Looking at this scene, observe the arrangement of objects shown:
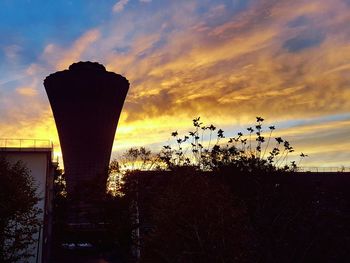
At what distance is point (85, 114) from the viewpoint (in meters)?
67.2

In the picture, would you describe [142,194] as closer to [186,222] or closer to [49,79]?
[186,222]

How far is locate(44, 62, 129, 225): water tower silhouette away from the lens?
212 feet

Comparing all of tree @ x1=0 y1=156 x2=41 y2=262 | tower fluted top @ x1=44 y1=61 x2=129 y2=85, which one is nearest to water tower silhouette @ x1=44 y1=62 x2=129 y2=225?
tower fluted top @ x1=44 y1=61 x2=129 y2=85

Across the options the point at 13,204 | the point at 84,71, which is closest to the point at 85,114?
the point at 84,71

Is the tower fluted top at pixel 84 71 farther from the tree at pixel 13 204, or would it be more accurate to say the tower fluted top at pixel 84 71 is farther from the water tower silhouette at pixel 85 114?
the tree at pixel 13 204

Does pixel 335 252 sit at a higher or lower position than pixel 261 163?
lower

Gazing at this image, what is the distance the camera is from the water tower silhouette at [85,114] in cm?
6475

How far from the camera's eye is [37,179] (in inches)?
1198

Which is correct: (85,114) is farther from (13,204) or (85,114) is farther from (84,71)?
(13,204)

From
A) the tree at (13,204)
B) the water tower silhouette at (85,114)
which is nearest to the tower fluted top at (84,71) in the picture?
the water tower silhouette at (85,114)

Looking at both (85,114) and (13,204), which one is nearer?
(13,204)

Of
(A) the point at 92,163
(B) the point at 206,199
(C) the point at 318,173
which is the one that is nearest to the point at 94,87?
(A) the point at 92,163

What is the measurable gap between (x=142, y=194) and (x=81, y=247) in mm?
32193

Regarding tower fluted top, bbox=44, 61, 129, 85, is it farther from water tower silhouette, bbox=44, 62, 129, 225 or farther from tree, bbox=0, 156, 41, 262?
tree, bbox=0, 156, 41, 262
